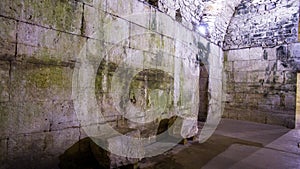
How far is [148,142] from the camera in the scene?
3354 millimetres

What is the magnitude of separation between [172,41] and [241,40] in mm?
Result: 3467

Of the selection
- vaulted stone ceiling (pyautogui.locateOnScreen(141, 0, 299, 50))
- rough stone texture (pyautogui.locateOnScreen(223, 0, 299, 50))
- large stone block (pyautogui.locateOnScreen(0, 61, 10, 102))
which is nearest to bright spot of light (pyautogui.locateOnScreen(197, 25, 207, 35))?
vaulted stone ceiling (pyautogui.locateOnScreen(141, 0, 299, 50))

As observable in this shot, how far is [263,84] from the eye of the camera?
5.84 metres

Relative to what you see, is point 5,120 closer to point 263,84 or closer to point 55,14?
point 55,14

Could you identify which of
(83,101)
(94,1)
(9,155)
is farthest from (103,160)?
(94,1)

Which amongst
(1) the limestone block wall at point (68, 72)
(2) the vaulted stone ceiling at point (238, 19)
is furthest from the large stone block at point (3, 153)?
(2) the vaulted stone ceiling at point (238, 19)

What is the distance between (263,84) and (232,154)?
151 inches

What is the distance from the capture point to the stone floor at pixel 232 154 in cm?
251

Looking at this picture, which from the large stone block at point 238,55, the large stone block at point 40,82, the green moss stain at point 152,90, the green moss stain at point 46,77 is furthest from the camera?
the large stone block at point 238,55

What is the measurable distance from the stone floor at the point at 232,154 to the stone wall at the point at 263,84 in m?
1.77

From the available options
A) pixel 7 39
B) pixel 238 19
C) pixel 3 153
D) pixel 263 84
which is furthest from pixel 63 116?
pixel 238 19

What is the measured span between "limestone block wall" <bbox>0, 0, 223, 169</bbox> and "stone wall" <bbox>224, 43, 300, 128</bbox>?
3.42m

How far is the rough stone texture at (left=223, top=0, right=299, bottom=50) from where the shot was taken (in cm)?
535

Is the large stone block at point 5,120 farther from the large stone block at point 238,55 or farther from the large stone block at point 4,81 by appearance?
the large stone block at point 238,55
